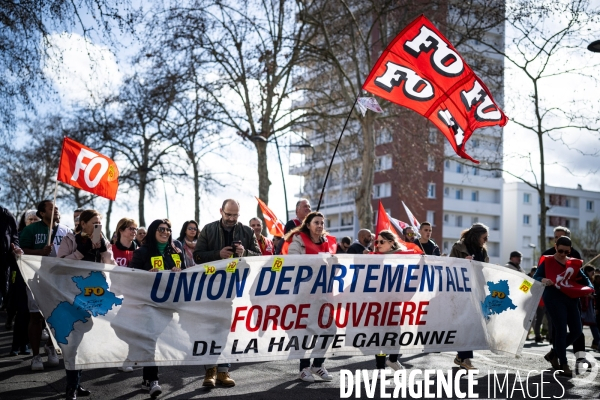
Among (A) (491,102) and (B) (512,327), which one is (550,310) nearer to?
(B) (512,327)

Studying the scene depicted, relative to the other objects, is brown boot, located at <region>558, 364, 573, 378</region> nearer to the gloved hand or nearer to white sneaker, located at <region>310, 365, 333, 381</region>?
white sneaker, located at <region>310, 365, 333, 381</region>

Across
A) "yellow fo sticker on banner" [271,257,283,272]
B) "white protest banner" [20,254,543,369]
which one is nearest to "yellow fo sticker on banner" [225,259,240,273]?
"white protest banner" [20,254,543,369]

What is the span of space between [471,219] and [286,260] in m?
70.6

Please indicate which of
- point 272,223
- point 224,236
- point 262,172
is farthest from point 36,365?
point 262,172

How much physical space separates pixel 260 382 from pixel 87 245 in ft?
7.87

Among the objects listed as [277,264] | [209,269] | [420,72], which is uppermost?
[420,72]

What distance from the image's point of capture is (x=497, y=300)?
9.34 metres

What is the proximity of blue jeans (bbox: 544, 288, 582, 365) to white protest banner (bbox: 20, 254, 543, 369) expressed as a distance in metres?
0.80

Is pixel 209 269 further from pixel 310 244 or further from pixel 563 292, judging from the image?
pixel 563 292

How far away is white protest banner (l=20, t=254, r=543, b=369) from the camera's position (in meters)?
7.37

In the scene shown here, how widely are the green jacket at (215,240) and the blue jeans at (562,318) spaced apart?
3.84 metres

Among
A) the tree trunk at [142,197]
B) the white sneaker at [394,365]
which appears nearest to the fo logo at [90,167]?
the white sneaker at [394,365]

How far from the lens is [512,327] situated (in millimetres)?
9422

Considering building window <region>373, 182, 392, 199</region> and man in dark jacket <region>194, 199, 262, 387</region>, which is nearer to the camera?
man in dark jacket <region>194, 199, 262, 387</region>
